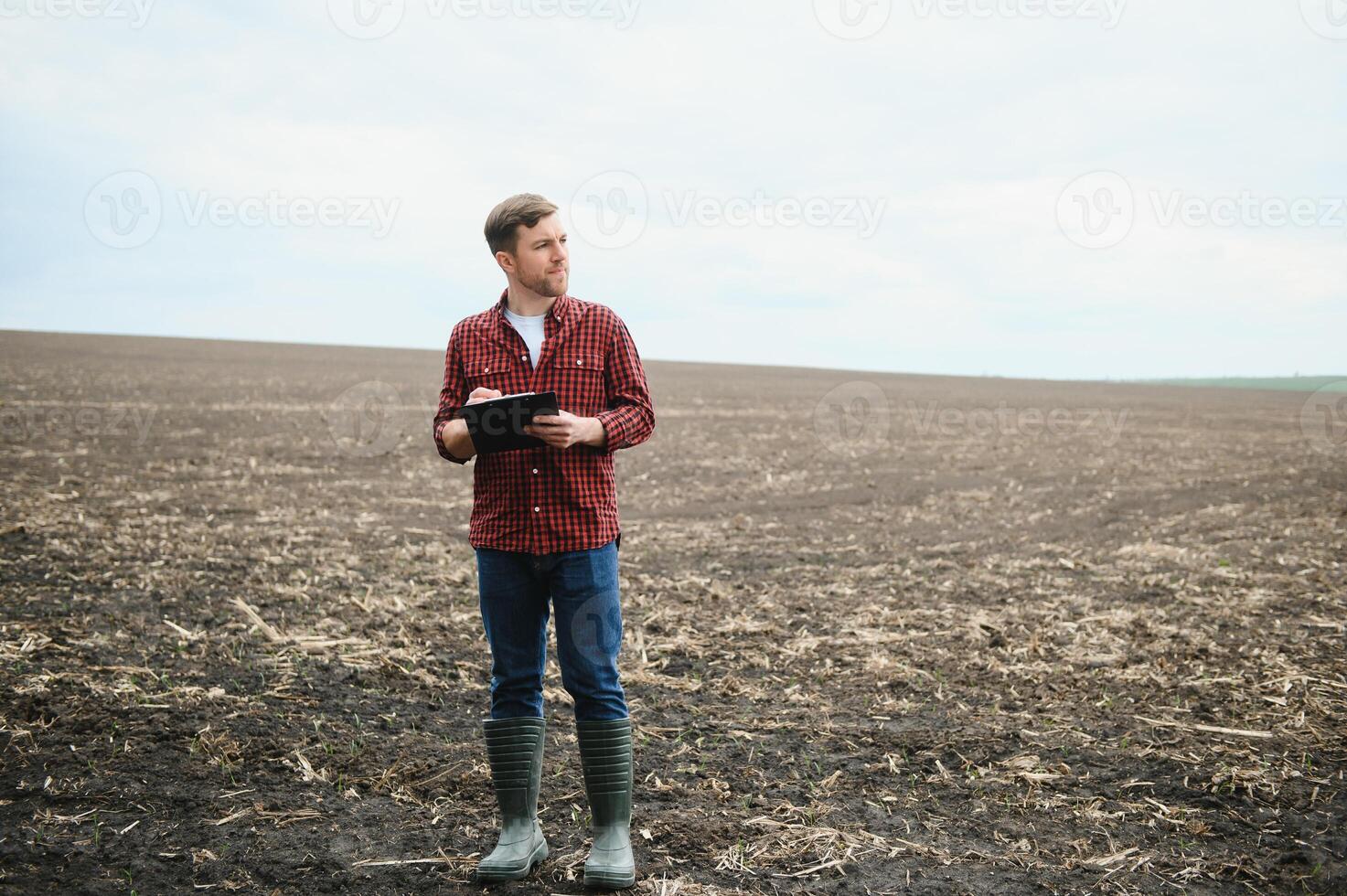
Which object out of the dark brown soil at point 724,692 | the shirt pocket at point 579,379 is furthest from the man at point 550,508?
the dark brown soil at point 724,692

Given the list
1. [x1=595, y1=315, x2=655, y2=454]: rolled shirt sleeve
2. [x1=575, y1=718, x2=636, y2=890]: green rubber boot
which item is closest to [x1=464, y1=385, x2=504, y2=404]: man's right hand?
[x1=595, y1=315, x2=655, y2=454]: rolled shirt sleeve

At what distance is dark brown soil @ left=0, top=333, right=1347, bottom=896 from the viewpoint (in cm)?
394

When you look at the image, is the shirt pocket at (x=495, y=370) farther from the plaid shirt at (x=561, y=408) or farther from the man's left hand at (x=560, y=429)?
the man's left hand at (x=560, y=429)

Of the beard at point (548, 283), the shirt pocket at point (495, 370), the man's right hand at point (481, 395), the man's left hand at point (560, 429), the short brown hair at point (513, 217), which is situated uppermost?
the short brown hair at point (513, 217)

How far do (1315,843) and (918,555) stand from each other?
590 cm

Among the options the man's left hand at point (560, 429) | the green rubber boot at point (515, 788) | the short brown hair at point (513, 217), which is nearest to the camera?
the man's left hand at point (560, 429)

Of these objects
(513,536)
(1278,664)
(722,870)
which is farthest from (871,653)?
(513,536)

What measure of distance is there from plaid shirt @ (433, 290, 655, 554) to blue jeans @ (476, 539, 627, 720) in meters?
0.08

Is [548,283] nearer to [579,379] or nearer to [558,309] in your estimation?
[558,309]

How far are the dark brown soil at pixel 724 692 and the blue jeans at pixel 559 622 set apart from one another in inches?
30.6

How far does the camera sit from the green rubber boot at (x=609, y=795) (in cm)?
350

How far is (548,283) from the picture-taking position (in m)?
3.34

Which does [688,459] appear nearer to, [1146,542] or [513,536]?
[1146,542]

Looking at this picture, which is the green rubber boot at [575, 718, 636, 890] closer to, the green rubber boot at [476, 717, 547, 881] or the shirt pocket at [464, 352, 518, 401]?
the green rubber boot at [476, 717, 547, 881]
